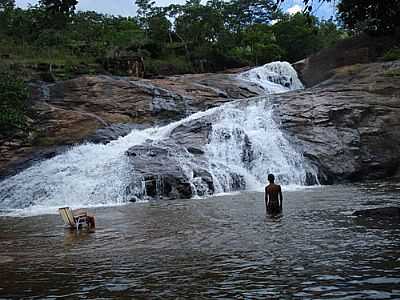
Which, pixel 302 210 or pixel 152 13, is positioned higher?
pixel 152 13

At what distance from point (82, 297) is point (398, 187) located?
51.9ft

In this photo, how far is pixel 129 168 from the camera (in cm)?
2283

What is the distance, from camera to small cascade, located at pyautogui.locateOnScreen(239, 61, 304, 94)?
39.6m

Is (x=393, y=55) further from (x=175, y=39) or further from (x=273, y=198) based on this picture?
(x=175, y=39)

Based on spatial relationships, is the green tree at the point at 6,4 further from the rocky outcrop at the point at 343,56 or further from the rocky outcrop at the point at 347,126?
the rocky outcrop at the point at 347,126

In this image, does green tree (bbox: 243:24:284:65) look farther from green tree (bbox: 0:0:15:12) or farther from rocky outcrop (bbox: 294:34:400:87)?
green tree (bbox: 0:0:15:12)

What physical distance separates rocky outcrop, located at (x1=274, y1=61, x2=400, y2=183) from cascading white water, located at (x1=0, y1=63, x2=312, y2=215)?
34.2 inches

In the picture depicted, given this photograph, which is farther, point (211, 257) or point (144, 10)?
point (144, 10)

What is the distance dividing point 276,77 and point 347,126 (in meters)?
14.6

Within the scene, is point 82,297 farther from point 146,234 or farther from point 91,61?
point 91,61

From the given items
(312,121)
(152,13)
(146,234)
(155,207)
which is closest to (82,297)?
(146,234)

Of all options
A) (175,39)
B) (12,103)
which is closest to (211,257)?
(12,103)

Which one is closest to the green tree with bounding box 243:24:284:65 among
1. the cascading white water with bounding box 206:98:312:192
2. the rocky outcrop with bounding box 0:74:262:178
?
the rocky outcrop with bounding box 0:74:262:178

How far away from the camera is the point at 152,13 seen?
2501 inches
